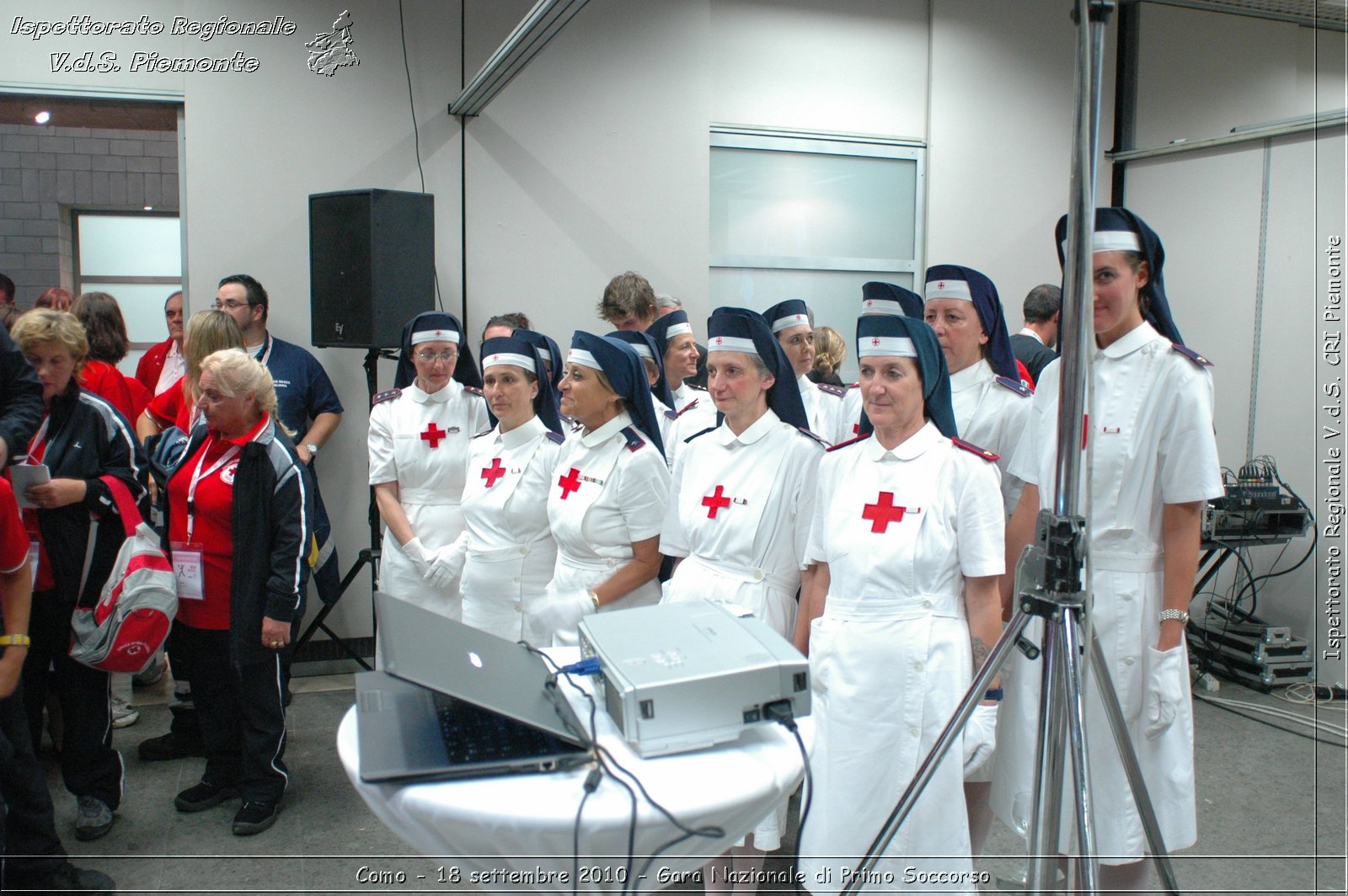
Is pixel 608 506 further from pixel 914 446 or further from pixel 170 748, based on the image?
pixel 170 748

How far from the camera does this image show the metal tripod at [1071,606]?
54.2 inches

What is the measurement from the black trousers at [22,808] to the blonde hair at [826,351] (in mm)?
3388

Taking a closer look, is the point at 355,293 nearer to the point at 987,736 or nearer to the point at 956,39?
the point at 987,736

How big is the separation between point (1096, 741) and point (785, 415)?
1085 mm

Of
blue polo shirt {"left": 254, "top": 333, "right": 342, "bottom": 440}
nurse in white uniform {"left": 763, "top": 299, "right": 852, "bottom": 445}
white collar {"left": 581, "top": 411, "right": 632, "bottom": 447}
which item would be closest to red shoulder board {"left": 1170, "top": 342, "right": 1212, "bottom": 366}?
nurse in white uniform {"left": 763, "top": 299, "right": 852, "bottom": 445}

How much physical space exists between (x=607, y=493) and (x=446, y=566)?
46.7 inches

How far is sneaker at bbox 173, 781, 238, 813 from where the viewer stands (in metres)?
3.31

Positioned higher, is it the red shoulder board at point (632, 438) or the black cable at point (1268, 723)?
the red shoulder board at point (632, 438)

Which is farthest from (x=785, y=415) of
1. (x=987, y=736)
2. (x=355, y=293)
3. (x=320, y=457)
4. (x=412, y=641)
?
(x=320, y=457)

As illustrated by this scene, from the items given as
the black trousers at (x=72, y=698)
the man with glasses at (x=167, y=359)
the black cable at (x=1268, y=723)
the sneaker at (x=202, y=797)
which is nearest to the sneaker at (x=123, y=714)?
the sneaker at (x=202, y=797)

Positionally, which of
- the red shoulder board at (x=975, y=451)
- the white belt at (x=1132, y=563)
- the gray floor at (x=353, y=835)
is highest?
the red shoulder board at (x=975, y=451)

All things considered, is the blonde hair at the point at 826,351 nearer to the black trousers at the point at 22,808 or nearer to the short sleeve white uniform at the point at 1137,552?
the short sleeve white uniform at the point at 1137,552

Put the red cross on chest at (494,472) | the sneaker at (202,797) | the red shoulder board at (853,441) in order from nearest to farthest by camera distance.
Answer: the red shoulder board at (853,441)
the red cross on chest at (494,472)
the sneaker at (202,797)

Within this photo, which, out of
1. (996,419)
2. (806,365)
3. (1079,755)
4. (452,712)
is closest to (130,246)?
(806,365)
